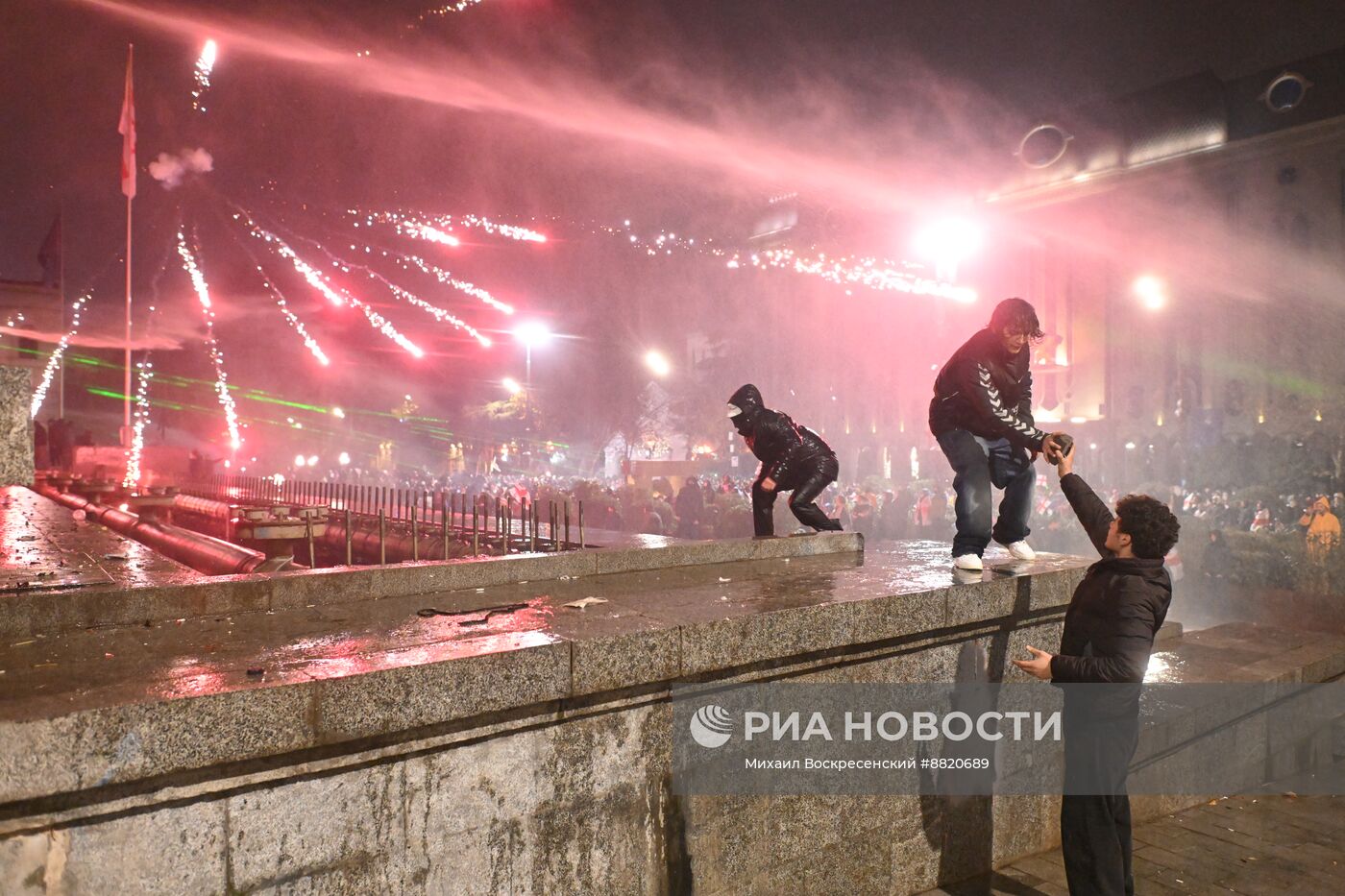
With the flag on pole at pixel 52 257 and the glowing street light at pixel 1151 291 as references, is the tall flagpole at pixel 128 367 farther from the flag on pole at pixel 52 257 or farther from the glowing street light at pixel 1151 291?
the glowing street light at pixel 1151 291

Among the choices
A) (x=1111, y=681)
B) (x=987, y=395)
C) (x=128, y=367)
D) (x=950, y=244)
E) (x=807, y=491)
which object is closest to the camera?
(x=1111, y=681)

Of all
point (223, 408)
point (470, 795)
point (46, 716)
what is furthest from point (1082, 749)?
point (223, 408)

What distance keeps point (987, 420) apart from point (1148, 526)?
1648 mm

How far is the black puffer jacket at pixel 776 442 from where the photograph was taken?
7703mm

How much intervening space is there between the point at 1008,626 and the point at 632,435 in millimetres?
39055

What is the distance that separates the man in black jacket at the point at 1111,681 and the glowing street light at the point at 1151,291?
5886 centimetres

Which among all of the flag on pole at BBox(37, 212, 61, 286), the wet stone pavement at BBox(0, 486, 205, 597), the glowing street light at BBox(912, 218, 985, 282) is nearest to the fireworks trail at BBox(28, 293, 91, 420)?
the flag on pole at BBox(37, 212, 61, 286)

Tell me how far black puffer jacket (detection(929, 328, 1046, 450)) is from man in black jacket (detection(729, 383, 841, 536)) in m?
2.08

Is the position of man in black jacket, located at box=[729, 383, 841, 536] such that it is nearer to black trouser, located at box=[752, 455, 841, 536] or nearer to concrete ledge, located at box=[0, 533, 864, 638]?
black trouser, located at box=[752, 455, 841, 536]

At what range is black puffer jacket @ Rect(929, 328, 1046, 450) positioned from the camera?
5305 mm

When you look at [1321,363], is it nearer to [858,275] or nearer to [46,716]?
[858,275]

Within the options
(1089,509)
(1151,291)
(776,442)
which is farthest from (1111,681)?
(1151,291)

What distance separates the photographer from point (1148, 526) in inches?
148

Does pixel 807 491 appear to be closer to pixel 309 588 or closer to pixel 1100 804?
pixel 1100 804
